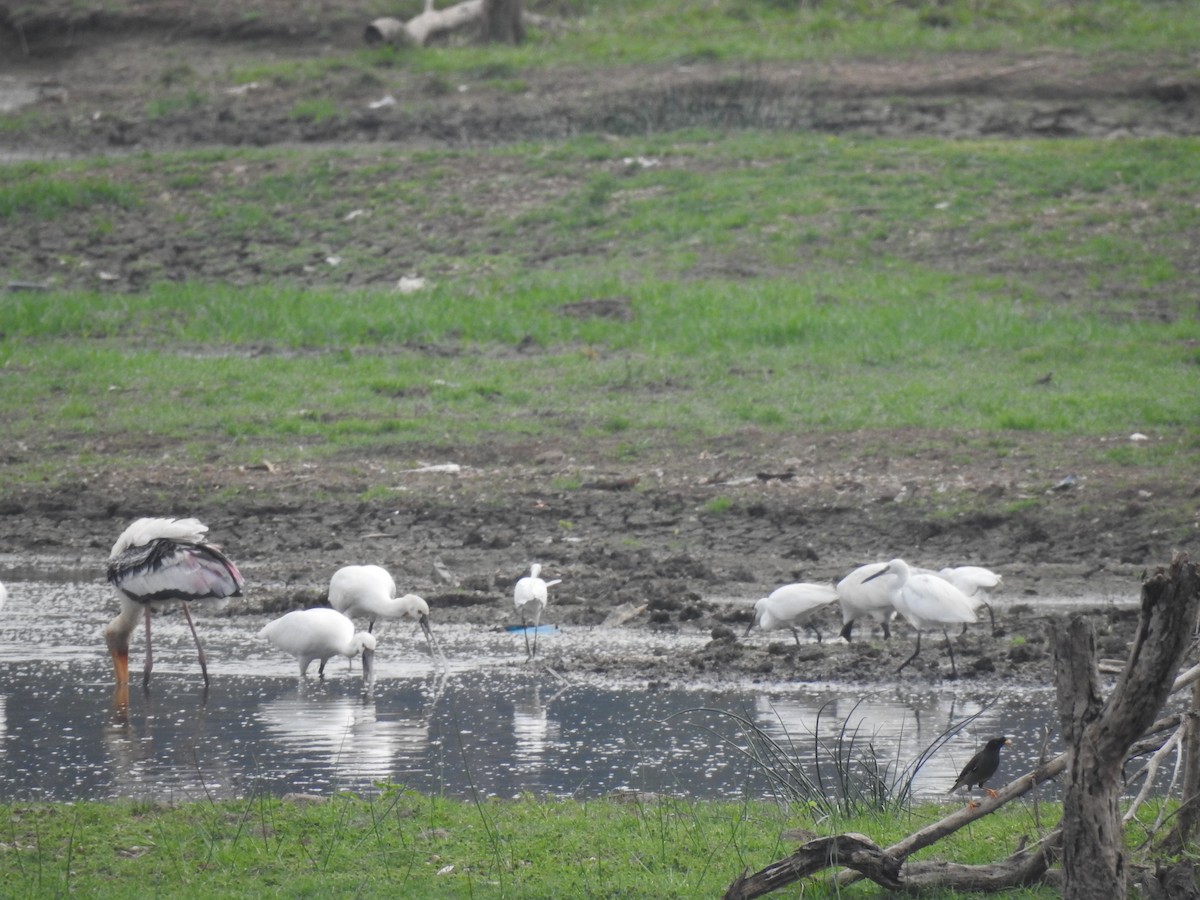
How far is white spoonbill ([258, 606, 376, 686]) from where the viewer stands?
8047mm

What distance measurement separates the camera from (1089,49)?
76.9ft

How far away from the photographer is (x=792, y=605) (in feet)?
27.5

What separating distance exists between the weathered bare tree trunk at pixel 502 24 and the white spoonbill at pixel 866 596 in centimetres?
1985

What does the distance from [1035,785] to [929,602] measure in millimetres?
3866

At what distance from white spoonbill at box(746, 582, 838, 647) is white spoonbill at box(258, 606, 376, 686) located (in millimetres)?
2117

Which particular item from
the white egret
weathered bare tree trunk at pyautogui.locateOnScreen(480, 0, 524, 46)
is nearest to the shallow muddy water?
the white egret

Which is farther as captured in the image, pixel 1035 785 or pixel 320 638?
pixel 320 638

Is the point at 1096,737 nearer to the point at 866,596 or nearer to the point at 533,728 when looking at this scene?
the point at 533,728

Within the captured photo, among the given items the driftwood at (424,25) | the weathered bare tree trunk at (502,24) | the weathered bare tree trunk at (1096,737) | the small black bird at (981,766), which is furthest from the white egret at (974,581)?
the driftwood at (424,25)

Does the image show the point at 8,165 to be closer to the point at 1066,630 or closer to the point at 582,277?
the point at 582,277

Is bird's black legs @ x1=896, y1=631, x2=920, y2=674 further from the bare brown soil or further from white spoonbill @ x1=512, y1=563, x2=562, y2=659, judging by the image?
white spoonbill @ x1=512, y1=563, x2=562, y2=659

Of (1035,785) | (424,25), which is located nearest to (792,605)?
(1035,785)

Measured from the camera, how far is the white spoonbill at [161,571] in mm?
8125

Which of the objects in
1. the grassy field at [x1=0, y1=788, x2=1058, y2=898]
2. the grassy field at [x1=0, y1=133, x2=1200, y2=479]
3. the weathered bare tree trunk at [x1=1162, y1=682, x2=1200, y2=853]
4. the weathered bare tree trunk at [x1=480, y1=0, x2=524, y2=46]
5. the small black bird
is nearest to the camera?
the weathered bare tree trunk at [x1=1162, y1=682, x2=1200, y2=853]
